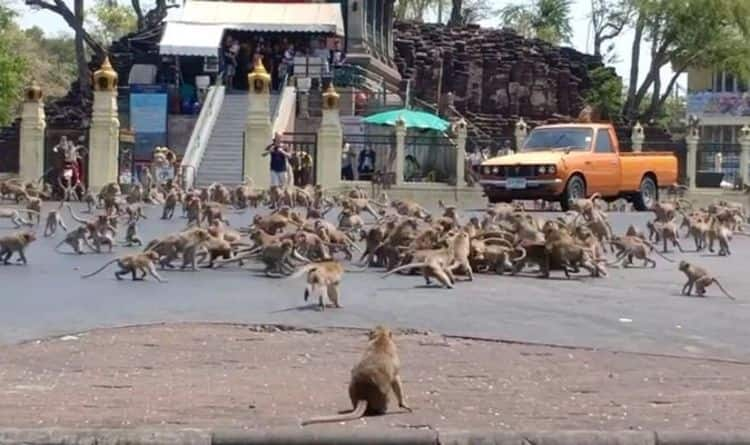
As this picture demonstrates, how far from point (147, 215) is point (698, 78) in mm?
59375

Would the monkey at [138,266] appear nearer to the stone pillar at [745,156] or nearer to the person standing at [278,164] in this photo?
the person standing at [278,164]

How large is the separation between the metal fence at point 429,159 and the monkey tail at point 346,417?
104ft

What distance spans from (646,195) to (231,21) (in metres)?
18.3

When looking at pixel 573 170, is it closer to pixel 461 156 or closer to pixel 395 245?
pixel 461 156

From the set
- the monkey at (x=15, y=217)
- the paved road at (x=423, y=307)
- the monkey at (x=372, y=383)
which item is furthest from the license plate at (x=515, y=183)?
the monkey at (x=372, y=383)

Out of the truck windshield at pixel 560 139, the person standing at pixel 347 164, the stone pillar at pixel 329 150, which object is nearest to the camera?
the truck windshield at pixel 560 139

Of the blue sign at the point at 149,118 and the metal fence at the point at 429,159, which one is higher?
the blue sign at the point at 149,118

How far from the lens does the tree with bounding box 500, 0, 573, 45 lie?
8988 cm

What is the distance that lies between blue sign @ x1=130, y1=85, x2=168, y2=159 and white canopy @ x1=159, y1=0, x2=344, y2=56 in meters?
2.92

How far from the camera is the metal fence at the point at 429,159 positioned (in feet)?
135

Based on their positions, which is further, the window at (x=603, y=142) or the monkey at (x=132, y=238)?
the window at (x=603, y=142)

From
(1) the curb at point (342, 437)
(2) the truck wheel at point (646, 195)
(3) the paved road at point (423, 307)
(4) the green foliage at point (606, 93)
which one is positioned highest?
(4) the green foliage at point (606, 93)

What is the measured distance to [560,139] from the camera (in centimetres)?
3225

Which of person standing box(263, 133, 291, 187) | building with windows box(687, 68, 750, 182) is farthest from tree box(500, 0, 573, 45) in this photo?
person standing box(263, 133, 291, 187)
